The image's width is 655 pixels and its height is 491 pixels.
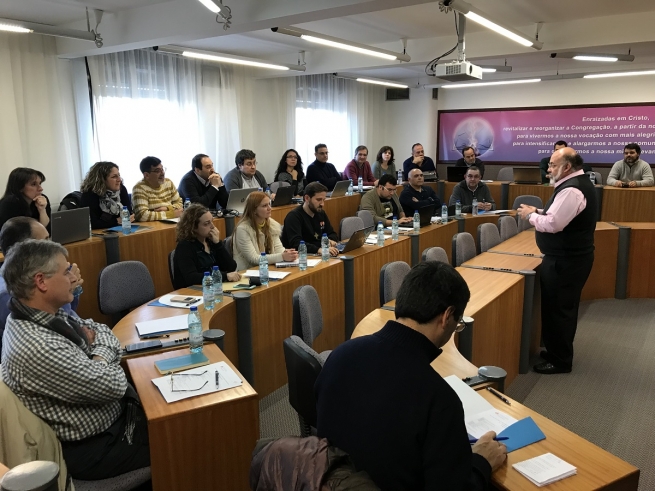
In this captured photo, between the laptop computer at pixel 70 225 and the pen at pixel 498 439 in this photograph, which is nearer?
the pen at pixel 498 439

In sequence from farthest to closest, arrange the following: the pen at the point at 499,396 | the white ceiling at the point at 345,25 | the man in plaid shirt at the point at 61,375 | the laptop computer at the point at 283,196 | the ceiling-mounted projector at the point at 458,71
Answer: the laptop computer at the point at 283,196 < the ceiling-mounted projector at the point at 458,71 < the white ceiling at the point at 345,25 < the pen at the point at 499,396 < the man in plaid shirt at the point at 61,375

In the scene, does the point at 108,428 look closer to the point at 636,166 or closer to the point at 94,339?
the point at 94,339

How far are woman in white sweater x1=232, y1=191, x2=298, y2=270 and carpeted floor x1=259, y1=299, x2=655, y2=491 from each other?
1.03m

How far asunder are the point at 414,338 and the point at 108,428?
132 centimetres

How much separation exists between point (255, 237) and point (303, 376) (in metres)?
2.17

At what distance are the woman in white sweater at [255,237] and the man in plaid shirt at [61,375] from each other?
205cm

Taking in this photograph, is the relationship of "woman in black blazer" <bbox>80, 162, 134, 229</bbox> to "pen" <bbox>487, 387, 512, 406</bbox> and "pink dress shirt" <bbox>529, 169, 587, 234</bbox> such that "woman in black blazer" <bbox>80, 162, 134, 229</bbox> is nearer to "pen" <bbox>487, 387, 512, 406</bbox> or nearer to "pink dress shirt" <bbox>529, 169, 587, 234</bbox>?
"pink dress shirt" <bbox>529, 169, 587, 234</bbox>

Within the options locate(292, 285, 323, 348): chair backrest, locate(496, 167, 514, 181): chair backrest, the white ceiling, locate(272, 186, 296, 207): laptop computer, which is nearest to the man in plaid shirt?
locate(292, 285, 323, 348): chair backrest

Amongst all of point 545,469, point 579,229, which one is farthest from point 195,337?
point 579,229

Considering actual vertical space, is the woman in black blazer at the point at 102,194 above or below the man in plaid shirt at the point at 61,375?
above

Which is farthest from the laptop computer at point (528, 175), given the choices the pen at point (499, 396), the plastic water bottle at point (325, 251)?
the pen at point (499, 396)

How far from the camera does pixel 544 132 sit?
1073 cm

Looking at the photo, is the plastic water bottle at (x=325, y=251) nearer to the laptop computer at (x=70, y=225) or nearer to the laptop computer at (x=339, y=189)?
the laptop computer at (x=70, y=225)

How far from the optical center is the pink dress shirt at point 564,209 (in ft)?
11.6
